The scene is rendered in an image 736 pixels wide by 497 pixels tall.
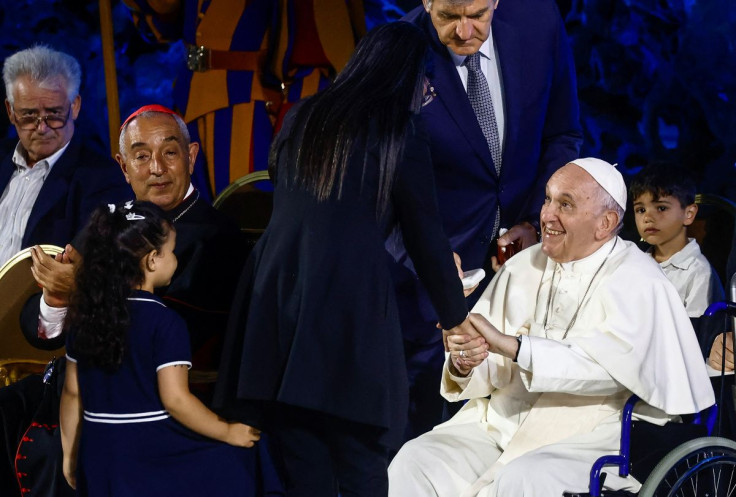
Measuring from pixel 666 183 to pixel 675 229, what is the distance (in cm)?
19

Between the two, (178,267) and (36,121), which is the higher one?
(36,121)

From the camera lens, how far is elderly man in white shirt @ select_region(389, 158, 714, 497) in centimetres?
372

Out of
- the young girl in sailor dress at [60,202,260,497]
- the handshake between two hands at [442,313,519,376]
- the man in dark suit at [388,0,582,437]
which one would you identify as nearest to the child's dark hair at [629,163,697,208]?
the man in dark suit at [388,0,582,437]

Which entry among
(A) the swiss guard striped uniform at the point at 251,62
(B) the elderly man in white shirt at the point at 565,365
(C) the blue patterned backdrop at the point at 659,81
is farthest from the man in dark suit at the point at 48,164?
(C) the blue patterned backdrop at the point at 659,81

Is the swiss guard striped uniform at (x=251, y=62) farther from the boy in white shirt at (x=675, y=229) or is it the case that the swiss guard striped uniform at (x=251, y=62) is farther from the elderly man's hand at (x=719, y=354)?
the elderly man's hand at (x=719, y=354)

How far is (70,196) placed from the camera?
4816 millimetres

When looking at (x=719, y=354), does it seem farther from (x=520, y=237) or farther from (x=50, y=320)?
(x=50, y=320)

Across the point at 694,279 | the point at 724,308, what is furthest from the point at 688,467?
the point at 694,279

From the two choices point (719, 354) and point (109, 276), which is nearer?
point (109, 276)

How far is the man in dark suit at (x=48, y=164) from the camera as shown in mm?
4809

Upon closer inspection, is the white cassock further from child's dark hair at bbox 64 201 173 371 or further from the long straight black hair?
child's dark hair at bbox 64 201 173 371

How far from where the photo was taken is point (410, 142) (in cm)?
342

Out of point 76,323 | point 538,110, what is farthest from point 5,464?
point 538,110

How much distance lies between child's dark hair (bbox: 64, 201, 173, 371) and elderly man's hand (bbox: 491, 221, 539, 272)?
1334 mm
